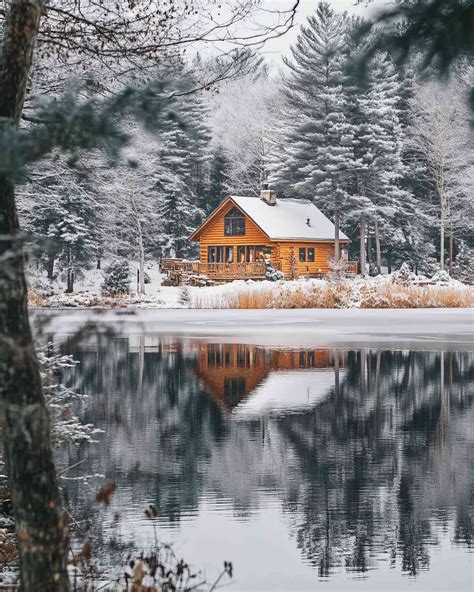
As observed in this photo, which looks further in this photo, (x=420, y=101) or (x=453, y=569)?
(x=420, y=101)

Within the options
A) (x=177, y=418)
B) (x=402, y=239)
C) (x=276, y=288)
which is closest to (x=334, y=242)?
(x=402, y=239)

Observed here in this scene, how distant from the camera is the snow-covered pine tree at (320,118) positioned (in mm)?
56875

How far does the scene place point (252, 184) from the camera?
73312 mm

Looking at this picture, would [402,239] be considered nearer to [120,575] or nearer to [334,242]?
[334,242]

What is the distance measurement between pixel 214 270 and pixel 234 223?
444 centimetres

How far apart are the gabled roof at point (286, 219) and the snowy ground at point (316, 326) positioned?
18.2 meters

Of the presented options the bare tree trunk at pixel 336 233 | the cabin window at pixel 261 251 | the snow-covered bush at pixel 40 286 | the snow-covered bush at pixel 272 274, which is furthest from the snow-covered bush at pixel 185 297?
the snow-covered bush at pixel 40 286

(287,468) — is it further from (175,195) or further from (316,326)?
(175,195)

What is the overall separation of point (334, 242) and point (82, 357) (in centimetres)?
3807

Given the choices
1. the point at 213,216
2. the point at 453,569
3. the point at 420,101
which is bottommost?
the point at 453,569

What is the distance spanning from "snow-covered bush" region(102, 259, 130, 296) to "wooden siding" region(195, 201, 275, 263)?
11909mm

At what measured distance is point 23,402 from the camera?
3.86 metres

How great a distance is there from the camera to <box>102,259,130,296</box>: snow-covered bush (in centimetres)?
4825

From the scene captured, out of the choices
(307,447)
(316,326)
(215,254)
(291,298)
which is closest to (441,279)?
(291,298)
